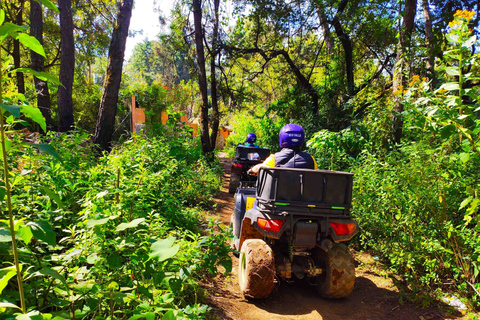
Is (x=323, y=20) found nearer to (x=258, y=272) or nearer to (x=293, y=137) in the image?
(x=293, y=137)

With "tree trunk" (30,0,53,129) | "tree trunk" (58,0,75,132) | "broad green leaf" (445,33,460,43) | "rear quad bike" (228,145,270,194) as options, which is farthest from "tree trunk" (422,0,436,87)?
"tree trunk" (30,0,53,129)

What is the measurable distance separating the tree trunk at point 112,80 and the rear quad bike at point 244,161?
3762 mm

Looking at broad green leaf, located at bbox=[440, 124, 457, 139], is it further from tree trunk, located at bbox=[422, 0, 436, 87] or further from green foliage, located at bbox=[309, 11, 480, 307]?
tree trunk, located at bbox=[422, 0, 436, 87]

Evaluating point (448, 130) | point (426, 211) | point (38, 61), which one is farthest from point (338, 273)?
point (38, 61)

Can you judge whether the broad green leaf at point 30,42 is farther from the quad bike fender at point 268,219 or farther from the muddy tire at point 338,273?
the muddy tire at point 338,273

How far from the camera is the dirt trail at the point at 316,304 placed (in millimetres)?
3619

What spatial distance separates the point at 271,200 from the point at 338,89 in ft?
31.5

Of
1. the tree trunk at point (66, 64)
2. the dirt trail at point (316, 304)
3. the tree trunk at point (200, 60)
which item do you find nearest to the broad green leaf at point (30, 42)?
the dirt trail at point (316, 304)

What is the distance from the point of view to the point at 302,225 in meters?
3.66

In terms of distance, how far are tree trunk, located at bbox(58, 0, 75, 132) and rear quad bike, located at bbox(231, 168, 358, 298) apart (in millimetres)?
6291

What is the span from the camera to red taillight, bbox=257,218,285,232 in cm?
368

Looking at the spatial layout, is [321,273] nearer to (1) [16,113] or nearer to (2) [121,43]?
(1) [16,113]

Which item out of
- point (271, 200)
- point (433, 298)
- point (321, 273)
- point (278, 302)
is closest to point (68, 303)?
point (271, 200)

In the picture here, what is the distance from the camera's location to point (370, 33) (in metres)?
11.6
